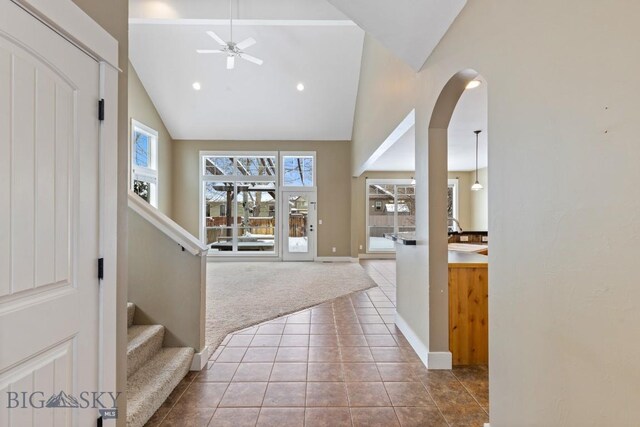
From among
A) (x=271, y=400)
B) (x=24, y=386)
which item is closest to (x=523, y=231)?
(x=271, y=400)

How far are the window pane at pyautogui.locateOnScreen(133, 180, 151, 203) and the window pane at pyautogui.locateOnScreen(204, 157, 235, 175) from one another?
170 centimetres

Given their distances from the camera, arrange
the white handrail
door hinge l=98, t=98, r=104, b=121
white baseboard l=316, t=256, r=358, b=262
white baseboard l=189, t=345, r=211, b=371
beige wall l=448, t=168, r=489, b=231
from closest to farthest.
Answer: door hinge l=98, t=98, r=104, b=121, the white handrail, white baseboard l=189, t=345, r=211, b=371, white baseboard l=316, t=256, r=358, b=262, beige wall l=448, t=168, r=489, b=231

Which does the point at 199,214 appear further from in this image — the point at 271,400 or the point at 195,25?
the point at 271,400

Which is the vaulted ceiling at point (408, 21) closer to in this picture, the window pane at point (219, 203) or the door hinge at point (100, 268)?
the door hinge at point (100, 268)

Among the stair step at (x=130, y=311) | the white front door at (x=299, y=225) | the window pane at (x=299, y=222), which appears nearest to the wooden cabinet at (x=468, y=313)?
the stair step at (x=130, y=311)

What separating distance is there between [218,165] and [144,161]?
1.94 m

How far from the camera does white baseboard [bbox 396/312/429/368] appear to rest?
2605mm

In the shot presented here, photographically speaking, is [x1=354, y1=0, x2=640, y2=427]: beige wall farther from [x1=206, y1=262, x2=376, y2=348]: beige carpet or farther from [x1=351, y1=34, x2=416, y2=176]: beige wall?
[x1=206, y1=262, x2=376, y2=348]: beige carpet

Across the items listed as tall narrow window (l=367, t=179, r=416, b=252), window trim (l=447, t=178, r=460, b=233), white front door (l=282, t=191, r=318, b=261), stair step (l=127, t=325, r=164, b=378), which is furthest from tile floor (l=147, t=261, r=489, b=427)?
window trim (l=447, t=178, r=460, b=233)

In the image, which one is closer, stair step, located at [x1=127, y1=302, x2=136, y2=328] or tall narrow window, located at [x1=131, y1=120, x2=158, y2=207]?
stair step, located at [x1=127, y1=302, x2=136, y2=328]

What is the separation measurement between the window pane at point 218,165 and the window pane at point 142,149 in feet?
5.16

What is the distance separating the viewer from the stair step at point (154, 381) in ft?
5.92

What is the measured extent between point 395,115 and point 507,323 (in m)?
2.77

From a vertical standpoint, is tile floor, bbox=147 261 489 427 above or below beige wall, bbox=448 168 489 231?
below
